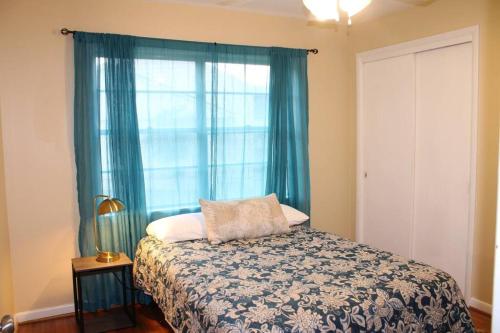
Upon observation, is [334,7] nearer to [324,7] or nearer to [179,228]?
[324,7]

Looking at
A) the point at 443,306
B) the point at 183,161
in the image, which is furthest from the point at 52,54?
the point at 443,306

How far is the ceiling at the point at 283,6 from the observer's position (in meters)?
3.64

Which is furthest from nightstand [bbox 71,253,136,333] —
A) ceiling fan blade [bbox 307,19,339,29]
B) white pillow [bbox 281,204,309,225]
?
ceiling fan blade [bbox 307,19,339,29]

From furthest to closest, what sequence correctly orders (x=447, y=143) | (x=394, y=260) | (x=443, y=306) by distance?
(x=447, y=143) < (x=394, y=260) < (x=443, y=306)

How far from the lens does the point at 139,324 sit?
10.6 ft

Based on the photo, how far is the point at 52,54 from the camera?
3.23m

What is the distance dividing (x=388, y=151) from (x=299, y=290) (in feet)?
7.19

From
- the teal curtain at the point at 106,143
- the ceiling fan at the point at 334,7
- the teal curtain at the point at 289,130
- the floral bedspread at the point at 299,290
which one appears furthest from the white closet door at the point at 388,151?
the teal curtain at the point at 106,143

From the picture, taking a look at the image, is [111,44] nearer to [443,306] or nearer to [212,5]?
[212,5]

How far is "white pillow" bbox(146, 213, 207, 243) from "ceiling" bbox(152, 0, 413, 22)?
172 cm

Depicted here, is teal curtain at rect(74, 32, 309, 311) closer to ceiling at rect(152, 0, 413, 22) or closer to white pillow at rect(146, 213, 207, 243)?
white pillow at rect(146, 213, 207, 243)

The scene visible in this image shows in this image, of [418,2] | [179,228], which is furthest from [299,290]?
[418,2]

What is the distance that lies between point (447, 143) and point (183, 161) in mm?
2113

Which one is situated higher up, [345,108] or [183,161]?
[345,108]
